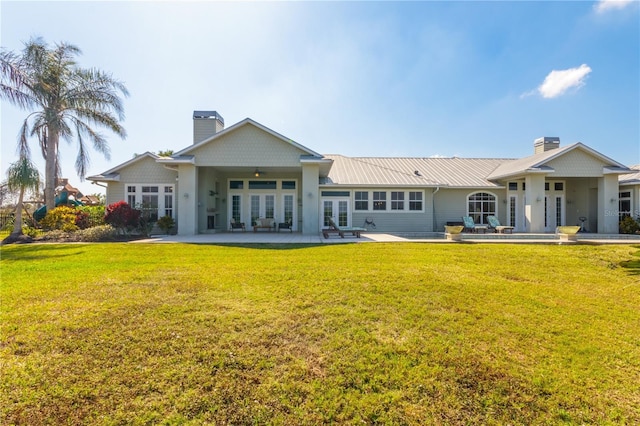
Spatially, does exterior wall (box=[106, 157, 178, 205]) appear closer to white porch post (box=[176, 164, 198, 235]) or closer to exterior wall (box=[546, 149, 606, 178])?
white porch post (box=[176, 164, 198, 235])

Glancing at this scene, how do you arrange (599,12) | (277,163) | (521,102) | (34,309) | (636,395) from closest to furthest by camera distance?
(636,395), (34,309), (599,12), (277,163), (521,102)

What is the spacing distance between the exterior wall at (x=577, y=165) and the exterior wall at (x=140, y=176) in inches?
869

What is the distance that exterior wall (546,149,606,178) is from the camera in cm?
1734

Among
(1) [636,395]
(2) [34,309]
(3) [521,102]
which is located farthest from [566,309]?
(3) [521,102]

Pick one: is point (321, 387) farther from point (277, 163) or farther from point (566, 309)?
point (277, 163)

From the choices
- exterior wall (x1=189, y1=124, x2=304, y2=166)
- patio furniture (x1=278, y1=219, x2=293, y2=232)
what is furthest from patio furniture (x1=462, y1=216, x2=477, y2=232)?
patio furniture (x1=278, y1=219, x2=293, y2=232)

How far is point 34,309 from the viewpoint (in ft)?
14.7

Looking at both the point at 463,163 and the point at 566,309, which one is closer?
the point at 566,309

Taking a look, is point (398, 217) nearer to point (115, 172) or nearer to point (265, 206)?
point (265, 206)

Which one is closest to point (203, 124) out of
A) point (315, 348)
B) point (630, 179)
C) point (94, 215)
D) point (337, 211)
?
point (94, 215)

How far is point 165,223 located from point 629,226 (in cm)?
2586

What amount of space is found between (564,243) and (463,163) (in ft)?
38.2

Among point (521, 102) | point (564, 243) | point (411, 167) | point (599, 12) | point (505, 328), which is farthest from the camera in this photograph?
point (411, 167)

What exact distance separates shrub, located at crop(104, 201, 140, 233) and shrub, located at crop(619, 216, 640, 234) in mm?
26676
